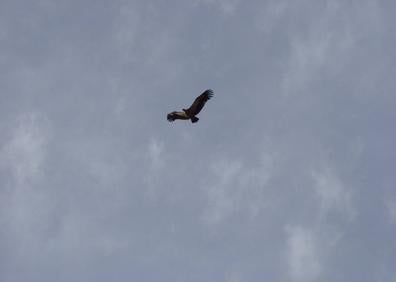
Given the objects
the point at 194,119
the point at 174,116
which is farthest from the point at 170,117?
the point at 194,119

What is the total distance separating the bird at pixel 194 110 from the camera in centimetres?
8062

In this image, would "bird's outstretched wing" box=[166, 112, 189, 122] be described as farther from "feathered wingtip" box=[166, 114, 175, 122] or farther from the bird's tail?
the bird's tail

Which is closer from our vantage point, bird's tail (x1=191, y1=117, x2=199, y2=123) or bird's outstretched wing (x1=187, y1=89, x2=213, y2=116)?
bird's outstretched wing (x1=187, y1=89, x2=213, y2=116)

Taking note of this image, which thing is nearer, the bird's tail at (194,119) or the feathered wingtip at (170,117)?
the feathered wingtip at (170,117)

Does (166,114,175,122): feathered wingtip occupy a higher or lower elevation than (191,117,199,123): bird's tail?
lower

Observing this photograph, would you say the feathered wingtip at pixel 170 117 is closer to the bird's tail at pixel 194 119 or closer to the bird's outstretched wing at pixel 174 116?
the bird's outstretched wing at pixel 174 116

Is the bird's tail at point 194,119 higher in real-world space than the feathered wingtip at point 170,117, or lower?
higher

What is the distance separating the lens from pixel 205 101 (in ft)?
267

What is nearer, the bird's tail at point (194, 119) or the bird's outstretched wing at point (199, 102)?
the bird's outstretched wing at point (199, 102)

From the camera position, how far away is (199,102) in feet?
266

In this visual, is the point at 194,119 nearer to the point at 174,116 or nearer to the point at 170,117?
the point at 174,116

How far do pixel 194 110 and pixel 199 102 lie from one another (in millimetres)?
1276

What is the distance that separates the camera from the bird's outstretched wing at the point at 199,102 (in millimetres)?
80562

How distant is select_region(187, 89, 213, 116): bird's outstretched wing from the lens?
80562 mm
